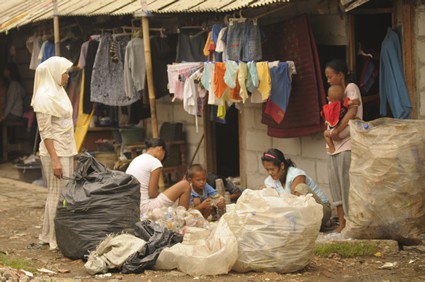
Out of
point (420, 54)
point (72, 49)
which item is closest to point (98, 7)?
point (72, 49)

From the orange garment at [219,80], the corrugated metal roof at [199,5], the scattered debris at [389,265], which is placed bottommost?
the scattered debris at [389,265]

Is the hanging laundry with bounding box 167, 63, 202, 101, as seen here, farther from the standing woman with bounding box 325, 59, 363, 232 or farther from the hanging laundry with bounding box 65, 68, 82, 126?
the hanging laundry with bounding box 65, 68, 82, 126

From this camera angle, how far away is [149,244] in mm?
7930

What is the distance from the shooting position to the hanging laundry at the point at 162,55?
11.9 meters

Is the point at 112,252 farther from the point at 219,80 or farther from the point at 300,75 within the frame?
the point at 300,75

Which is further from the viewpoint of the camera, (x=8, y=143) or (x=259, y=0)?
(x=8, y=143)

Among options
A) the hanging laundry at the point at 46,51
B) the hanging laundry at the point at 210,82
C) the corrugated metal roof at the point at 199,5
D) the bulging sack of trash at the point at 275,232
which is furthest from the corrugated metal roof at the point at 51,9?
the bulging sack of trash at the point at 275,232

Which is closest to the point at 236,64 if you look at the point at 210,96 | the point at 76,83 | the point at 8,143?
the point at 210,96

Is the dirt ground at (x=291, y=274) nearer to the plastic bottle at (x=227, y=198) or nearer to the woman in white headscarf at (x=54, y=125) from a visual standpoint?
the woman in white headscarf at (x=54, y=125)

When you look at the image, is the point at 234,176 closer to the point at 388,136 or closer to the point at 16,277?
the point at 388,136

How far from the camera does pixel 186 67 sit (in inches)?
A: 425

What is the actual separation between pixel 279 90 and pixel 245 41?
24.8 inches

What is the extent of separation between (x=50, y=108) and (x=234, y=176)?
188 inches

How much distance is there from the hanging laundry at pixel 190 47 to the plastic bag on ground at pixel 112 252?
3943 mm
